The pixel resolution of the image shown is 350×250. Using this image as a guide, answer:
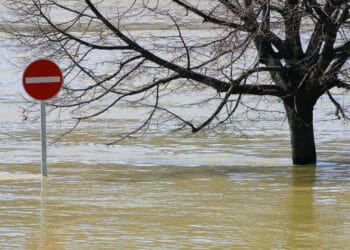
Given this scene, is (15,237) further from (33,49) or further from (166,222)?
(33,49)

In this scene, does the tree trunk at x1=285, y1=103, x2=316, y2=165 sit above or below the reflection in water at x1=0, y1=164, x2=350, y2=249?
above

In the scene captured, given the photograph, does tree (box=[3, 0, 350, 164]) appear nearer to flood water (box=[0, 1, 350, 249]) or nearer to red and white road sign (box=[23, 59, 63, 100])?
flood water (box=[0, 1, 350, 249])

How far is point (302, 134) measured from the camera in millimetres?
18438

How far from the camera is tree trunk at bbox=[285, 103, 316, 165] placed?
1827 cm

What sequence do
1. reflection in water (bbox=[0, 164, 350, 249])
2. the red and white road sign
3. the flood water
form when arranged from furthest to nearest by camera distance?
1. the red and white road sign
2. the flood water
3. reflection in water (bbox=[0, 164, 350, 249])

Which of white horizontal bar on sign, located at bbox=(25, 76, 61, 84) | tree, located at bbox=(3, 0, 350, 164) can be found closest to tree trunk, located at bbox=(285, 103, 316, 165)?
tree, located at bbox=(3, 0, 350, 164)

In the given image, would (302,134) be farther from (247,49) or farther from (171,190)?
(171,190)

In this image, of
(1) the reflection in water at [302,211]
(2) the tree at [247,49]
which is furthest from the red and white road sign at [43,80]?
(1) the reflection in water at [302,211]

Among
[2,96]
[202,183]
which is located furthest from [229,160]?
[2,96]

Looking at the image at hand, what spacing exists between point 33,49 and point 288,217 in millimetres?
6593

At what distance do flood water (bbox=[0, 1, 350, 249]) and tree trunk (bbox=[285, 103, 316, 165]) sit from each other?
0.25 meters

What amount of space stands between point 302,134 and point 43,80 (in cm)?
498

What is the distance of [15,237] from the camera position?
464 inches

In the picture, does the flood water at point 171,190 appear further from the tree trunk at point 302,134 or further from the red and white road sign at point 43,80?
the red and white road sign at point 43,80
